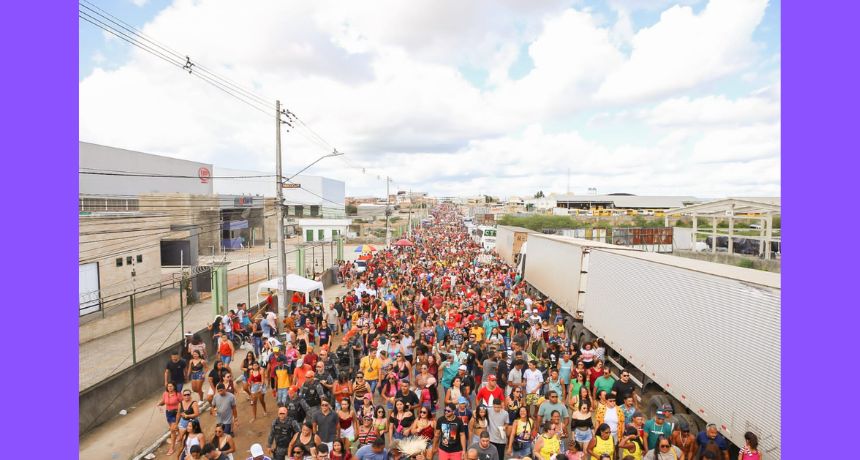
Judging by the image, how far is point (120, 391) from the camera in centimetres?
948

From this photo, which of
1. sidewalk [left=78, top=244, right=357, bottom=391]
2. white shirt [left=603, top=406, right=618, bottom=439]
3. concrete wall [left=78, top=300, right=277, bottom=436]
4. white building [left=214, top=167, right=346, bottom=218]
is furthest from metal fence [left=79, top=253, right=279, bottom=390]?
white building [left=214, top=167, right=346, bottom=218]

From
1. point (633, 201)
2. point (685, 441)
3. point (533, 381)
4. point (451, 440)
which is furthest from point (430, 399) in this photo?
point (633, 201)

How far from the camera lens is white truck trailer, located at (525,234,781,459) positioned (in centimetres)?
576

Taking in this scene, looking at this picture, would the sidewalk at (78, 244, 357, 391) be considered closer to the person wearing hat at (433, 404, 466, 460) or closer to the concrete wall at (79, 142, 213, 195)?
the person wearing hat at (433, 404, 466, 460)

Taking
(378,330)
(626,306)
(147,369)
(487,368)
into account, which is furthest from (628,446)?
(147,369)

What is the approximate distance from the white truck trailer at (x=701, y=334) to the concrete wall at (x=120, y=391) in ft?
35.9

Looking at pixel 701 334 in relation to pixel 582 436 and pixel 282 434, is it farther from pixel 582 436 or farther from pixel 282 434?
pixel 282 434

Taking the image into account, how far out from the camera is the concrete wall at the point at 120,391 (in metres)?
8.59

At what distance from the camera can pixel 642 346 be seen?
938 centimetres

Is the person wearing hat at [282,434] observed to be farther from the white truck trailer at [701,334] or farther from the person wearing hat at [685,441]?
the white truck trailer at [701,334]

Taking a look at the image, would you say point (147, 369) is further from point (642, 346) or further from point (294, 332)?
point (642, 346)

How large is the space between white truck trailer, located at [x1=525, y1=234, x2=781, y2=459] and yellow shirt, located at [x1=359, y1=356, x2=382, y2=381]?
17.7 ft

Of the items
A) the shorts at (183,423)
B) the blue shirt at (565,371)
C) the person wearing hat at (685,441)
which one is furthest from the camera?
the blue shirt at (565,371)

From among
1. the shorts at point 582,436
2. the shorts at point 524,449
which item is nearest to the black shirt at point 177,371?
the shorts at point 524,449
